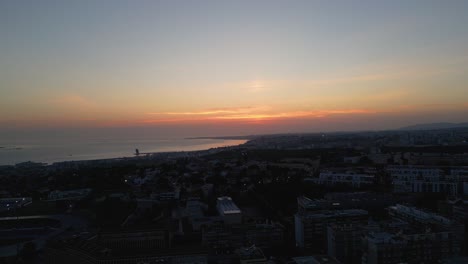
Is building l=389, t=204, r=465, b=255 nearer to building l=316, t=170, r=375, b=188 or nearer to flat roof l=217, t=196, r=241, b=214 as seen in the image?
flat roof l=217, t=196, r=241, b=214

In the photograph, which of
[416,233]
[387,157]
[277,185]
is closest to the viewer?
[416,233]

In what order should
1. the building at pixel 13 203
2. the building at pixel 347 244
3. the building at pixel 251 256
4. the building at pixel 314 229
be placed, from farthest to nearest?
the building at pixel 13 203
the building at pixel 314 229
the building at pixel 347 244
the building at pixel 251 256

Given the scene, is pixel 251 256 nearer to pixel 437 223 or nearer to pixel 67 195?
pixel 437 223

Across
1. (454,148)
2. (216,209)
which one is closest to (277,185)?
(216,209)

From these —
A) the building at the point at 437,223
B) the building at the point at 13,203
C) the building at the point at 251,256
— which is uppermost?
the building at the point at 437,223

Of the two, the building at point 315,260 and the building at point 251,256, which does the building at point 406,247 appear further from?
the building at point 251,256

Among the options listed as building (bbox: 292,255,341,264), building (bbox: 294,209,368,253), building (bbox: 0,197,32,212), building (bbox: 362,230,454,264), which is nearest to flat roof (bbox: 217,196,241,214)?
building (bbox: 294,209,368,253)

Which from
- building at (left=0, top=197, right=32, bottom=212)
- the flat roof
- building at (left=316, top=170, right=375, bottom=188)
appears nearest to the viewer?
the flat roof

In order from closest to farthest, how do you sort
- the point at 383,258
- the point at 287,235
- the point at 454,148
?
the point at 383,258, the point at 287,235, the point at 454,148

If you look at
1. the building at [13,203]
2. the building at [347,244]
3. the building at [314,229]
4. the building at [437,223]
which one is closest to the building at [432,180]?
the building at [437,223]

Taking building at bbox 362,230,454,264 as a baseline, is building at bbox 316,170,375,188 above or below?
below

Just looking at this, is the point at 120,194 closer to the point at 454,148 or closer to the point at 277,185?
the point at 277,185
